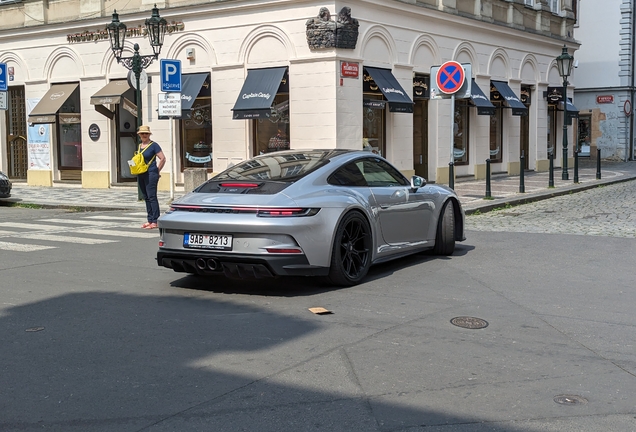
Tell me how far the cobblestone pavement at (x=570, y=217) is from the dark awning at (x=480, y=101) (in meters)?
5.97

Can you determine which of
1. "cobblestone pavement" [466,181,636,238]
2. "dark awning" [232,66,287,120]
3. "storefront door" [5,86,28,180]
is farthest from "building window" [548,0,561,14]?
"storefront door" [5,86,28,180]

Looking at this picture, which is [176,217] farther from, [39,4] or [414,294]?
[39,4]

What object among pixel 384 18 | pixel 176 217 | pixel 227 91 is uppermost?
pixel 384 18

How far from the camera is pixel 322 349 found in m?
5.74

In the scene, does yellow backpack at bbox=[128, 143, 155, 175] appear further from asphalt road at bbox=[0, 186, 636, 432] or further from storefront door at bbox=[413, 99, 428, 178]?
storefront door at bbox=[413, 99, 428, 178]

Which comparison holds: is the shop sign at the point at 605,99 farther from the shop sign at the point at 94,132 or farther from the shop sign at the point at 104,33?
the shop sign at the point at 94,132

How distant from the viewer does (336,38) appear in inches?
818

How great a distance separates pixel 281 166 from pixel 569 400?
180 inches

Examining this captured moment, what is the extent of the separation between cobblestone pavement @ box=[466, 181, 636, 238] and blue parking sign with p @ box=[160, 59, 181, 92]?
743cm

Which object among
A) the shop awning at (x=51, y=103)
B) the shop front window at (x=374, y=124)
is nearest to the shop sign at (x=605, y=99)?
the shop front window at (x=374, y=124)

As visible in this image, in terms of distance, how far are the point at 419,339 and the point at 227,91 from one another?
17877 mm

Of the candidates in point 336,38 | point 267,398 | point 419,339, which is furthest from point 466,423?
point 336,38

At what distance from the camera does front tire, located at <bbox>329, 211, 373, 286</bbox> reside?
26.0ft

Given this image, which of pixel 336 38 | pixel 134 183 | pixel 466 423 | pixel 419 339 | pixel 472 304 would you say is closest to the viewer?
pixel 466 423
